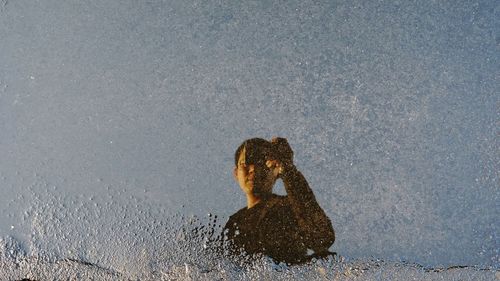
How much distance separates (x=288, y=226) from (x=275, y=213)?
0.17 ft

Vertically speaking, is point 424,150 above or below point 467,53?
below

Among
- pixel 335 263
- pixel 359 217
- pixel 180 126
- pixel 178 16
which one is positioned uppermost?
pixel 178 16

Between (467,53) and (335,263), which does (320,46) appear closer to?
(467,53)

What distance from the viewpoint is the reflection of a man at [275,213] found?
141 centimetres

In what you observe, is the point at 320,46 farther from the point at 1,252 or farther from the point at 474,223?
the point at 1,252

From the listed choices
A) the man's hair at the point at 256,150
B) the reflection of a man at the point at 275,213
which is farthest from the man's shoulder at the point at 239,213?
the man's hair at the point at 256,150

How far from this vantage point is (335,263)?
4.65 ft

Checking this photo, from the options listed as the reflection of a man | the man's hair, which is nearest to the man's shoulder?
the reflection of a man

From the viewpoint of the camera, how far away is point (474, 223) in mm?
→ 1413

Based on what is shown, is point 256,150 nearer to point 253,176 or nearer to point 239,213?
point 253,176

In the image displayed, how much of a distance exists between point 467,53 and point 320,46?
1.36 ft

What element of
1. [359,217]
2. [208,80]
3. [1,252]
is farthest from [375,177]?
[1,252]

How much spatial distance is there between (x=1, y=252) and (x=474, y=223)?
1345 mm

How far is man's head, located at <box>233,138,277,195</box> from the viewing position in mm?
1421
